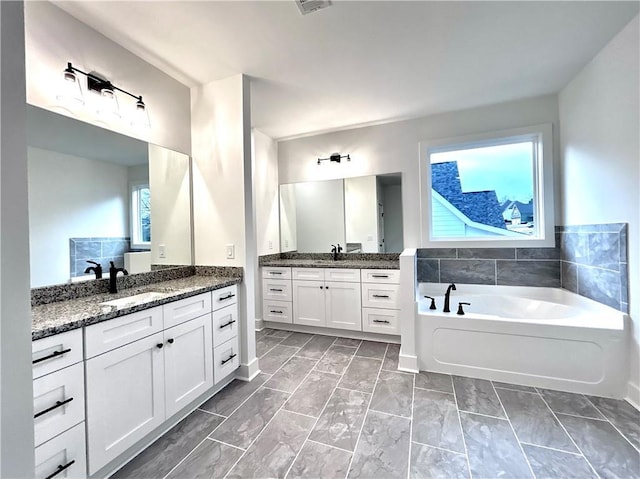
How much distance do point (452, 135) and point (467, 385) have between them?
2597 mm

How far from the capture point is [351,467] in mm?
1403

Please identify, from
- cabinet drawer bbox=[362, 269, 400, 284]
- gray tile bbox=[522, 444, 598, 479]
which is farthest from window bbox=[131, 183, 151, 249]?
gray tile bbox=[522, 444, 598, 479]

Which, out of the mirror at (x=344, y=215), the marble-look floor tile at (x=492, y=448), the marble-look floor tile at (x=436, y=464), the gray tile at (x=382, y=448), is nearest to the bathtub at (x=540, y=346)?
the marble-look floor tile at (x=492, y=448)

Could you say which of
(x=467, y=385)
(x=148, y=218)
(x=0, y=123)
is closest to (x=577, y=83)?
(x=467, y=385)

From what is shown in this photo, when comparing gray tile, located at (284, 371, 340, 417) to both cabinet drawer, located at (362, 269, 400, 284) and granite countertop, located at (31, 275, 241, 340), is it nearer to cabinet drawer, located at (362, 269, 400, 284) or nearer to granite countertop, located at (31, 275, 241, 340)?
granite countertop, located at (31, 275, 241, 340)

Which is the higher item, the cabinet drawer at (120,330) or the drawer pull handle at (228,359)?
the cabinet drawer at (120,330)

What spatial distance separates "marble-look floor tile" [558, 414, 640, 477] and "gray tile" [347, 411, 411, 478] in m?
0.93

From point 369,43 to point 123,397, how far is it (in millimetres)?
2681

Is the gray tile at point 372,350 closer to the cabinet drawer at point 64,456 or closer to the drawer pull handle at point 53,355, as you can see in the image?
the cabinet drawer at point 64,456

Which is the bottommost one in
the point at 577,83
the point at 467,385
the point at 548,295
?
the point at 467,385

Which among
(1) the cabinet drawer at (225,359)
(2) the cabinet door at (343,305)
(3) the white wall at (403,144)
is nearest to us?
(1) the cabinet drawer at (225,359)

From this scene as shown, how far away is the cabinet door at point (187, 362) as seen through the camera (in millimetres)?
1667

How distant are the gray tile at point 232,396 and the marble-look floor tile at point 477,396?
154 cm

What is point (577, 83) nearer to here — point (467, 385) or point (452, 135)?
point (452, 135)
